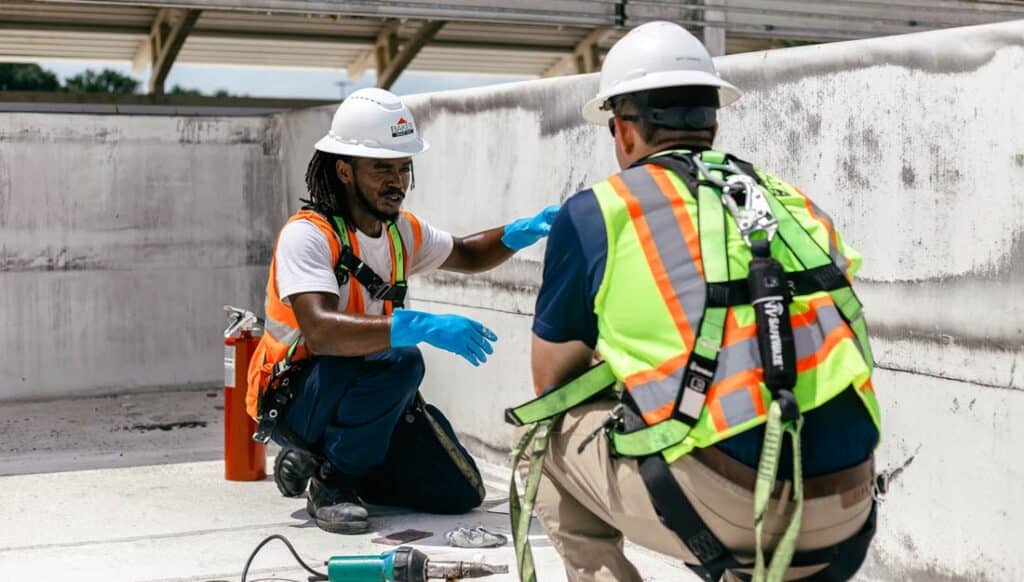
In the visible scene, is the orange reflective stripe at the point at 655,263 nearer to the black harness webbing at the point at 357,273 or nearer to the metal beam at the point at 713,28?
the black harness webbing at the point at 357,273

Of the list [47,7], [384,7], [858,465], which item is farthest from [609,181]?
[47,7]

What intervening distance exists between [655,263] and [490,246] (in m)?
2.52

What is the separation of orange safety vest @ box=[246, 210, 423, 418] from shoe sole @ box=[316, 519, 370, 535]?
523mm

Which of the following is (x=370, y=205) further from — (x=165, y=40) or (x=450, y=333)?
(x=165, y=40)

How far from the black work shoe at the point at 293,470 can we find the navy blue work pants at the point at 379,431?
79mm

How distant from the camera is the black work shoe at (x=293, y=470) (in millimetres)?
4727

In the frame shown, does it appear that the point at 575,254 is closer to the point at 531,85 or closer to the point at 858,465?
the point at 858,465

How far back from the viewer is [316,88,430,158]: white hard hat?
450 centimetres

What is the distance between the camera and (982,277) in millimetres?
3309

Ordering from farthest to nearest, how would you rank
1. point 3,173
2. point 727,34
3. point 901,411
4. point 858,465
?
point 727,34, point 3,173, point 901,411, point 858,465

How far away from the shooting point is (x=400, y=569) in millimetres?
3523

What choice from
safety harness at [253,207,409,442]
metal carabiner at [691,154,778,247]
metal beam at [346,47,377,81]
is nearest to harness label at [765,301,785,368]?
metal carabiner at [691,154,778,247]

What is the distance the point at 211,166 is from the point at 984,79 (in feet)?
17.4

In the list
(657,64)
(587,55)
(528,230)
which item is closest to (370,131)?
(528,230)
